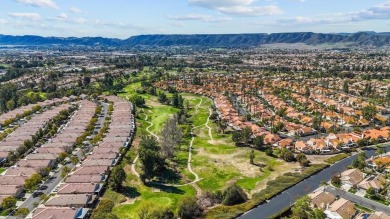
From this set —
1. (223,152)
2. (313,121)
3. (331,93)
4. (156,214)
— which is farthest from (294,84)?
(156,214)

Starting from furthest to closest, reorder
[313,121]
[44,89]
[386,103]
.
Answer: [44,89] → [386,103] → [313,121]

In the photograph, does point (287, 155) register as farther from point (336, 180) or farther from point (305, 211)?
point (305, 211)

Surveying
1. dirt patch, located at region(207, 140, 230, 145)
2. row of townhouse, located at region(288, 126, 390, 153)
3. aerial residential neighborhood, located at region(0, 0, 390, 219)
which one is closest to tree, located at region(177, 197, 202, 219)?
aerial residential neighborhood, located at region(0, 0, 390, 219)

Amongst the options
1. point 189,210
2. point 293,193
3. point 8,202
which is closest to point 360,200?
point 293,193

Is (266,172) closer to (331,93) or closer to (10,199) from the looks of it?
(10,199)

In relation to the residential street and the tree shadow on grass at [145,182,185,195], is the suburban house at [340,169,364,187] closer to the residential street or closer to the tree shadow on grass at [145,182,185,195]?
the tree shadow on grass at [145,182,185,195]

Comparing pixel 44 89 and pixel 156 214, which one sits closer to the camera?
pixel 156 214

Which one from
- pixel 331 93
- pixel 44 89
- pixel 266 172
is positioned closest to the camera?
pixel 266 172
